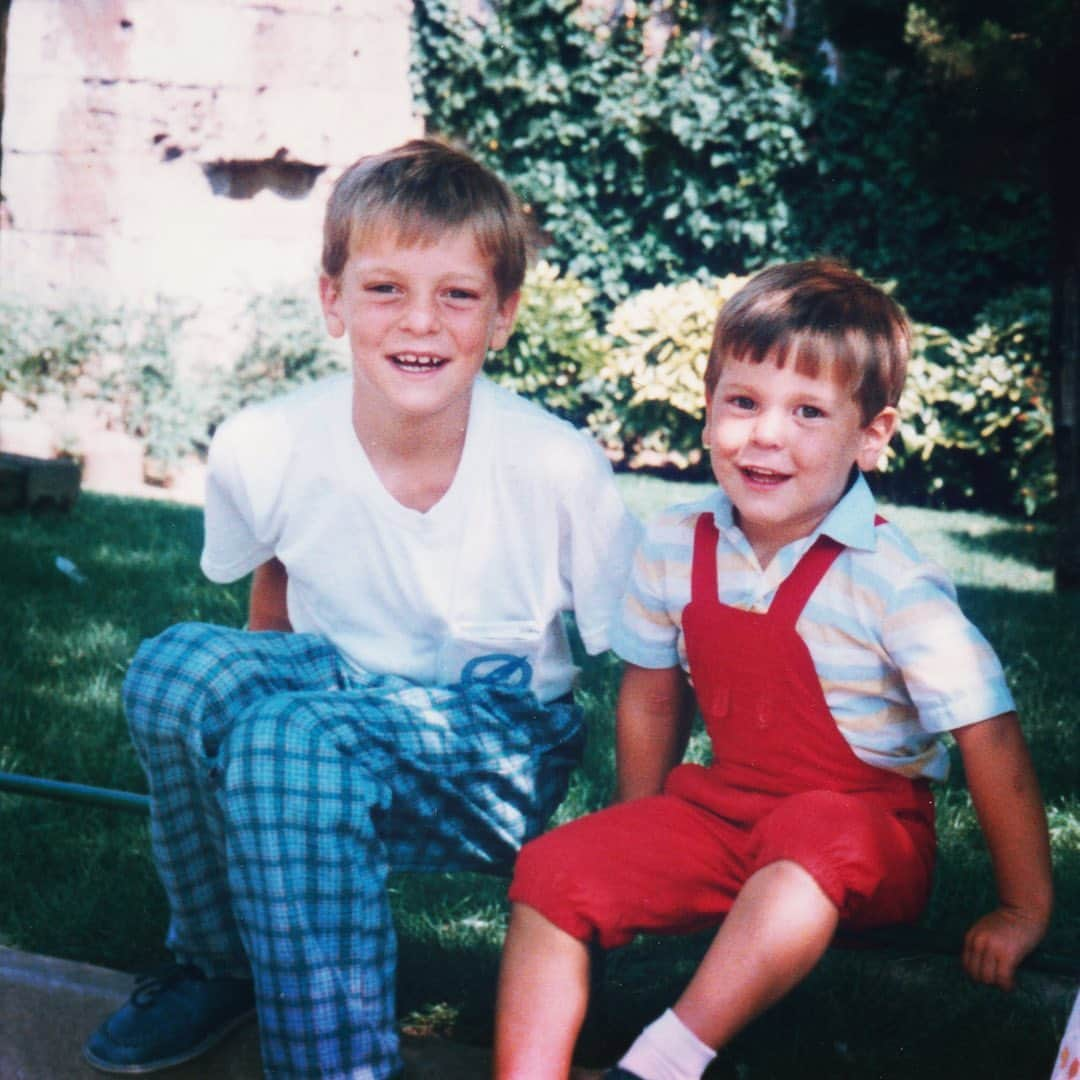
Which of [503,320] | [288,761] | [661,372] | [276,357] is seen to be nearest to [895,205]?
[661,372]

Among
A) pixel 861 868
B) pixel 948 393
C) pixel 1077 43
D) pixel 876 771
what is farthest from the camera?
pixel 948 393

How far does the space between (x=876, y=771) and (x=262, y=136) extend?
8184 millimetres

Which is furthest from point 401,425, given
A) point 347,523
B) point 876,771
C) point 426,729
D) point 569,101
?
point 569,101

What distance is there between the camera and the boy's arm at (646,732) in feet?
7.00

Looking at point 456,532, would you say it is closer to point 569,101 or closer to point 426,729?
point 426,729

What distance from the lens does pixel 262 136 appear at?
920cm

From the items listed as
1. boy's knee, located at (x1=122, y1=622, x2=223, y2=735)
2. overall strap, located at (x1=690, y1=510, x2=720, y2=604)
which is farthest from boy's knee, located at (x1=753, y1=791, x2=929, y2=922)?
boy's knee, located at (x1=122, y1=622, x2=223, y2=735)

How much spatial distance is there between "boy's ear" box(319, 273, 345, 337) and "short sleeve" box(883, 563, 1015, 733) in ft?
3.25

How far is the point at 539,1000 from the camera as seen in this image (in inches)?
68.5

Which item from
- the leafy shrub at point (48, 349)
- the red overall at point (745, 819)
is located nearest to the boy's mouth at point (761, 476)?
the red overall at point (745, 819)

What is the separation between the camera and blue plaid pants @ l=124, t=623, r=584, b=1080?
1.78 metres

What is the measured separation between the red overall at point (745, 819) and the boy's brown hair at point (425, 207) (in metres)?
0.59

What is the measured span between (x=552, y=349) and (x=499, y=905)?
7.02m

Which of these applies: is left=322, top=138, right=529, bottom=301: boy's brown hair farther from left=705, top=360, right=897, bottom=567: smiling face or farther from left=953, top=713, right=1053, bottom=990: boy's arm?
left=953, top=713, right=1053, bottom=990: boy's arm
